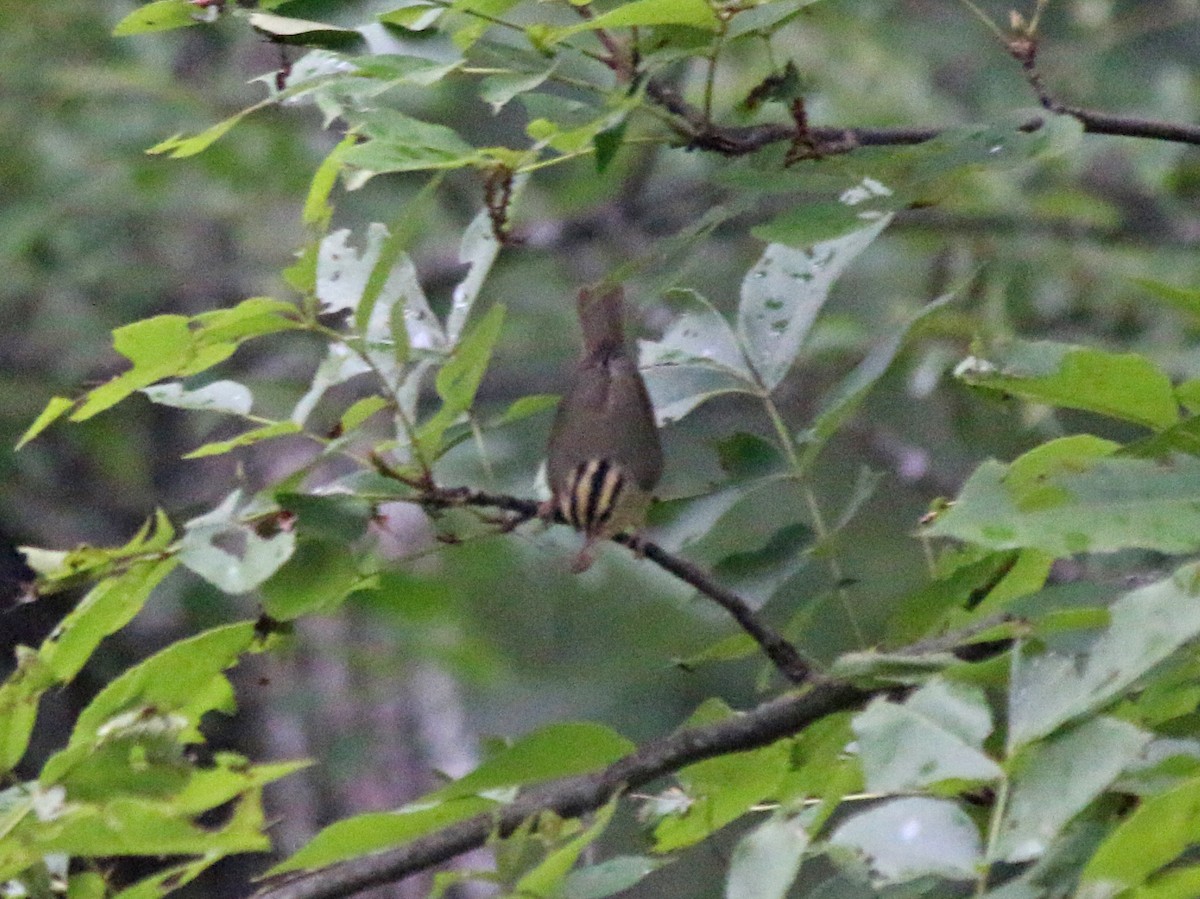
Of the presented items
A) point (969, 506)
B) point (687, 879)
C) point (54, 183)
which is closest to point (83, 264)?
point (54, 183)

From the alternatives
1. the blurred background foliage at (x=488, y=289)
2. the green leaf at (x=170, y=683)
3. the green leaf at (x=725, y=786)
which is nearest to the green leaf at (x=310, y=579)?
the green leaf at (x=170, y=683)

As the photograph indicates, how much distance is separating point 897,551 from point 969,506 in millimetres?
2534

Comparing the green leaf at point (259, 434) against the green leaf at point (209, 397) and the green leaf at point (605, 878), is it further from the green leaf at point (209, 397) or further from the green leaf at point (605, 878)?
the green leaf at point (605, 878)

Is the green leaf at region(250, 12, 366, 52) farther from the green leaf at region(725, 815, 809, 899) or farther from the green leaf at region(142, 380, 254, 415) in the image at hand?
the green leaf at region(725, 815, 809, 899)

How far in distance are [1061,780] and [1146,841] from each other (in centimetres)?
8

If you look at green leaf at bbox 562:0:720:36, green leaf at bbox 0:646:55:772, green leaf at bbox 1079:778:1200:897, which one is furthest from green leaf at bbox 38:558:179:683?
green leaf at bbox 1079:778:1200:897

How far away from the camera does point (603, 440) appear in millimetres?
2074

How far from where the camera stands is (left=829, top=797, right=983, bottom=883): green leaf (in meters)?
0.80

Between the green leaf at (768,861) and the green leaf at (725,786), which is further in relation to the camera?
the green leaf at (725,786)

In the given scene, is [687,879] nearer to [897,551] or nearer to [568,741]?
[897,551]

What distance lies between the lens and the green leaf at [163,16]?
3.78 ft

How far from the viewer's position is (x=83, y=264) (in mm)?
4055

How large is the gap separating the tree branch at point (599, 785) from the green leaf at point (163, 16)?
24.0 inches

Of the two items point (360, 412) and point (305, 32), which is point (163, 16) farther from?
point (360, 412)
